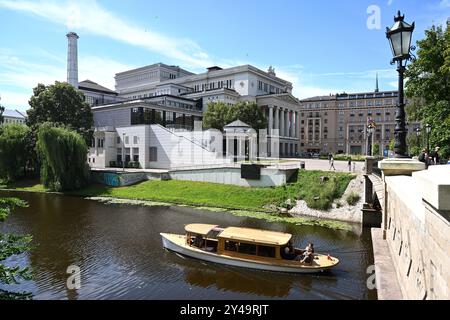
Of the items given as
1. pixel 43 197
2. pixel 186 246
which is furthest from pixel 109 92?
pixel 186 246

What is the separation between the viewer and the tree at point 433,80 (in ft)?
94.6

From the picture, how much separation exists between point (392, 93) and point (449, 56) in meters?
115

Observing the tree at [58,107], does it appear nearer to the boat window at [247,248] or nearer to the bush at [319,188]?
the bush at [319,188]

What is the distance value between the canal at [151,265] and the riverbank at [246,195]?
14.7ft

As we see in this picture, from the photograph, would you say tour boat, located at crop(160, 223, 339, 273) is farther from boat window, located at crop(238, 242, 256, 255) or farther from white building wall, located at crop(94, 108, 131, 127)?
white building wall, located at crop(94, 108, 131, 127)

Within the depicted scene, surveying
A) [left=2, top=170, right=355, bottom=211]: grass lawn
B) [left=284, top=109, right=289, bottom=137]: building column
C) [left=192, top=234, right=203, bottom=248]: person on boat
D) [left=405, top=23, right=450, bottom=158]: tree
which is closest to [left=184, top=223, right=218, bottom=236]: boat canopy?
[left=192, top=234, right=203, bottom=248]: person on boat

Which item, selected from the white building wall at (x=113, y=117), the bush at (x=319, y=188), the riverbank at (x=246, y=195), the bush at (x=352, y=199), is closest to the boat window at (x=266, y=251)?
the riverbank at (x=246, y=195)

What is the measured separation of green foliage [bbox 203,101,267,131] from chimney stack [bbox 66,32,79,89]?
47.8 meters

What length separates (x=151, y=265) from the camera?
21.7 metres

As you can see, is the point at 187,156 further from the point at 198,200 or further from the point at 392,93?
the point at 392,93

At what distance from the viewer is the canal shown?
59.0 feet
